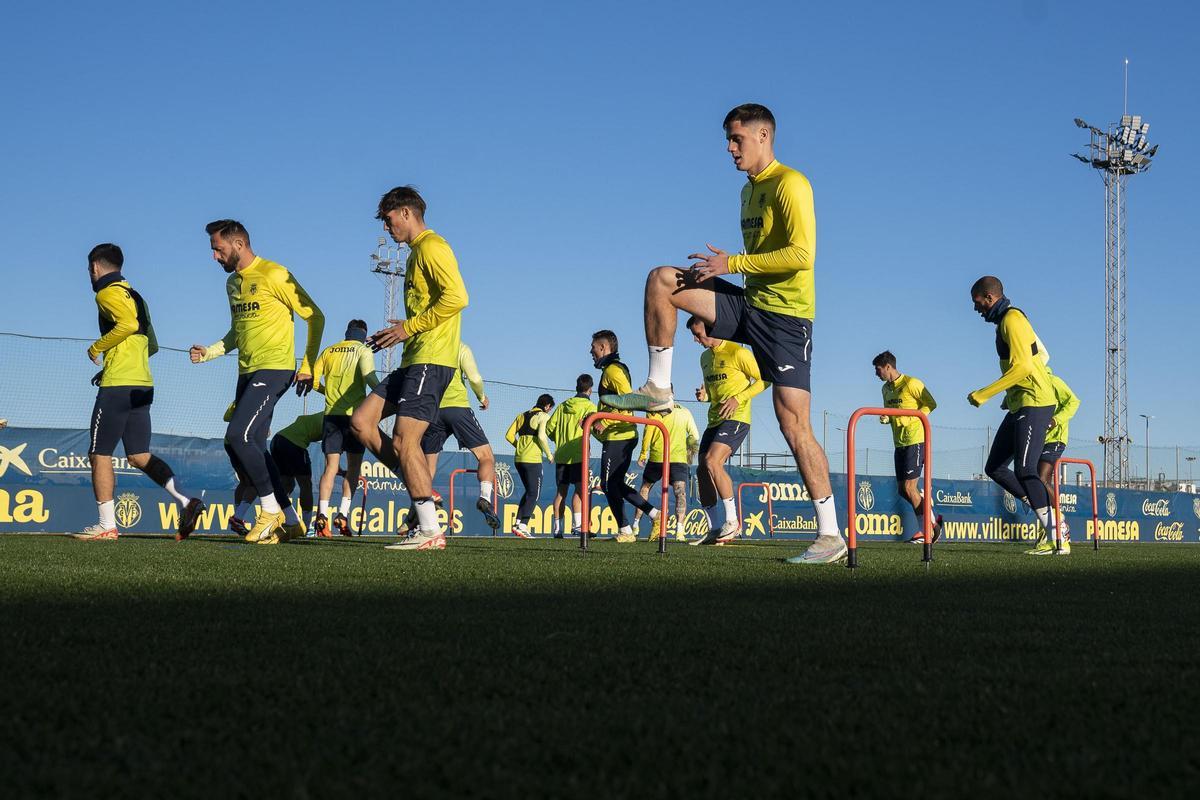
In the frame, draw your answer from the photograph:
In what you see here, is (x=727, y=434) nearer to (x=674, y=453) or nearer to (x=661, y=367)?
(x=674, y=453)

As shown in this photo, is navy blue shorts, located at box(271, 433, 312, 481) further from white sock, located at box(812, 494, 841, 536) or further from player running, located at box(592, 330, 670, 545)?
white sock, located at box(812, 494, 841, 536)

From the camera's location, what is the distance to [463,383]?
40.5ft

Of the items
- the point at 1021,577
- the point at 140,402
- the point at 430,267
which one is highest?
the point at 430,267

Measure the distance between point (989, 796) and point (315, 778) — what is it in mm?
870

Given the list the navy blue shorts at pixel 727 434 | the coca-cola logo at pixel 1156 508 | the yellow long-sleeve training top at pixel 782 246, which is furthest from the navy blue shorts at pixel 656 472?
the coca-cola logo at pixel 1156 508

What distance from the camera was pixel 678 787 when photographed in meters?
1.49

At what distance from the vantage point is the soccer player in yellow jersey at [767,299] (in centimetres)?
584

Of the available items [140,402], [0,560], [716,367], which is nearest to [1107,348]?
[716,367]

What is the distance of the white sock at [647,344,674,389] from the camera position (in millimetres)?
5906

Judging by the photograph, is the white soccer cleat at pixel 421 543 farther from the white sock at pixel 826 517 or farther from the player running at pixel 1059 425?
the player running at pixel 1059 425

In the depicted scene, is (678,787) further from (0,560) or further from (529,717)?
(0,560)

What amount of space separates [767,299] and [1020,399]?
500cm

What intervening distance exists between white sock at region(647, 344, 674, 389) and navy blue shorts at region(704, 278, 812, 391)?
363 millimetres

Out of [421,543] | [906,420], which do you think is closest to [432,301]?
[421,543]
